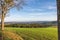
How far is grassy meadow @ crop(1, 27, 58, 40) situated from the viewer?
2854mm

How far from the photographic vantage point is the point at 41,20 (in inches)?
113

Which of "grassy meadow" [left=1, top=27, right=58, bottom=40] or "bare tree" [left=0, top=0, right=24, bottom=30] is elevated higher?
"bare tree" [left=0, top=0, right=24, bottom=30]

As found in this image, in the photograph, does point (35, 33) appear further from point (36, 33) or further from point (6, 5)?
point (6, 5)

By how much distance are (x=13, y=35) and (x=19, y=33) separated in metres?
0.13

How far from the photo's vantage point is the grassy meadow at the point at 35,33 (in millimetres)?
2854

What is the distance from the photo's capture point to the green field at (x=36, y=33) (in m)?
2.85

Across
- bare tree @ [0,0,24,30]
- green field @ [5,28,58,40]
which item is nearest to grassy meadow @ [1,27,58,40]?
green field @ [5,28,58,40]

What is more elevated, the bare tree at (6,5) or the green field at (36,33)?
the bare tree at (6,5)

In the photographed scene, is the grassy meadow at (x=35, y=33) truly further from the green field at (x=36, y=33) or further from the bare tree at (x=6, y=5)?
the bare tree at (x=6, y=5)

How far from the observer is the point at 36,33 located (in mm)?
2906

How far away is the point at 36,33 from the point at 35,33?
21mm

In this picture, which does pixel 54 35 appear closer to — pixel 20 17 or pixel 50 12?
pixel 50 12

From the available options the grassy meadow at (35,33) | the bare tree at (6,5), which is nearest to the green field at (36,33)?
the grassy meadow at (35,33)

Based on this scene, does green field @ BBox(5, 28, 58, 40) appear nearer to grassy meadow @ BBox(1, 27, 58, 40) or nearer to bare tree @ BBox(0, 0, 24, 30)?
grassy meadow @ BBox(1, 27, 58, 40)
